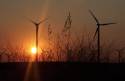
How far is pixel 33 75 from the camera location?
45500 mm

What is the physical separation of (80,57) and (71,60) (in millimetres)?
1115

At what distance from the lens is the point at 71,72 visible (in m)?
46.1

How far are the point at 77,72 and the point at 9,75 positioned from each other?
23.6 ft

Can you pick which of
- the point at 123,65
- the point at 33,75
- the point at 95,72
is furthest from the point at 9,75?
the point at 123,65

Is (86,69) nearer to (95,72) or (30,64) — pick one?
(95,72)

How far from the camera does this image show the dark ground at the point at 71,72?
145ft

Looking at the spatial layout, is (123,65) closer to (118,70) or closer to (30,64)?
(118,70)

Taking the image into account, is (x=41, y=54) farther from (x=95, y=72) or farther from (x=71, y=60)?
(x=95, y=72)

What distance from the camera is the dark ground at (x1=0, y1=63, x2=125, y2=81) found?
145 ft

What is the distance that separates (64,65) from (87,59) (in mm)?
2784

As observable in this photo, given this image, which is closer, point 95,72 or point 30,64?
point 95,72

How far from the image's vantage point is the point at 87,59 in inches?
1881

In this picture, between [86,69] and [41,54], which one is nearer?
[86,69]

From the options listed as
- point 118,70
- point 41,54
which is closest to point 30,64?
point 41,54
